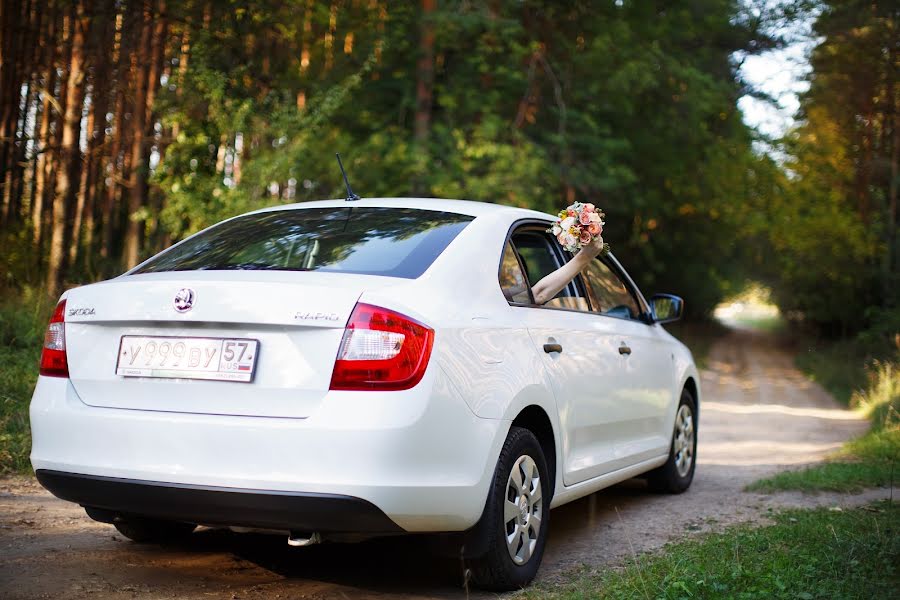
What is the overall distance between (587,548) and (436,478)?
196cm

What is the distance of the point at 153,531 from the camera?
513 centimetres

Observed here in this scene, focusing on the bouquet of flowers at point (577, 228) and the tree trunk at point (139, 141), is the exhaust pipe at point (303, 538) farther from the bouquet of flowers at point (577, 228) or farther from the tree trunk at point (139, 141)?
the tree trunk at point (139, 141)

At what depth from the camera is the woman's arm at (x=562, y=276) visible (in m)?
5.07

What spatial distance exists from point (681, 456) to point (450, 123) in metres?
15.4

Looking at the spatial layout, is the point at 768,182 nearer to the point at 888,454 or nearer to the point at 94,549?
the point at 888,454

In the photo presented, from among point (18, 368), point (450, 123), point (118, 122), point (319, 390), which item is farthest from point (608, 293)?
point (118, 122)

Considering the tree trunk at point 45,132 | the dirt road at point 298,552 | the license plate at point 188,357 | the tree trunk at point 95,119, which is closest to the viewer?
the license plate at point 188,357

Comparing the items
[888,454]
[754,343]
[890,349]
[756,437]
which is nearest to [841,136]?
[890,349]

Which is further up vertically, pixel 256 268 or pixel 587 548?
pixel 256 268

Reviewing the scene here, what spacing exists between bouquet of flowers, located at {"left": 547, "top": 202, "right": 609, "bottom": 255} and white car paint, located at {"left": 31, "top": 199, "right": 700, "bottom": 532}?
2.75 ft

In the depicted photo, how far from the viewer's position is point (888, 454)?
29.3 ft

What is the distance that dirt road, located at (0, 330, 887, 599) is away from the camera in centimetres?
439

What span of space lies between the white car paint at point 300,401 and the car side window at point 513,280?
0.18 meters

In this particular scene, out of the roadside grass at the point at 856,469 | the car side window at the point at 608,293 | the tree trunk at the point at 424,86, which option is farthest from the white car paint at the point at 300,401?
the tree trunk at the point at 424,86
